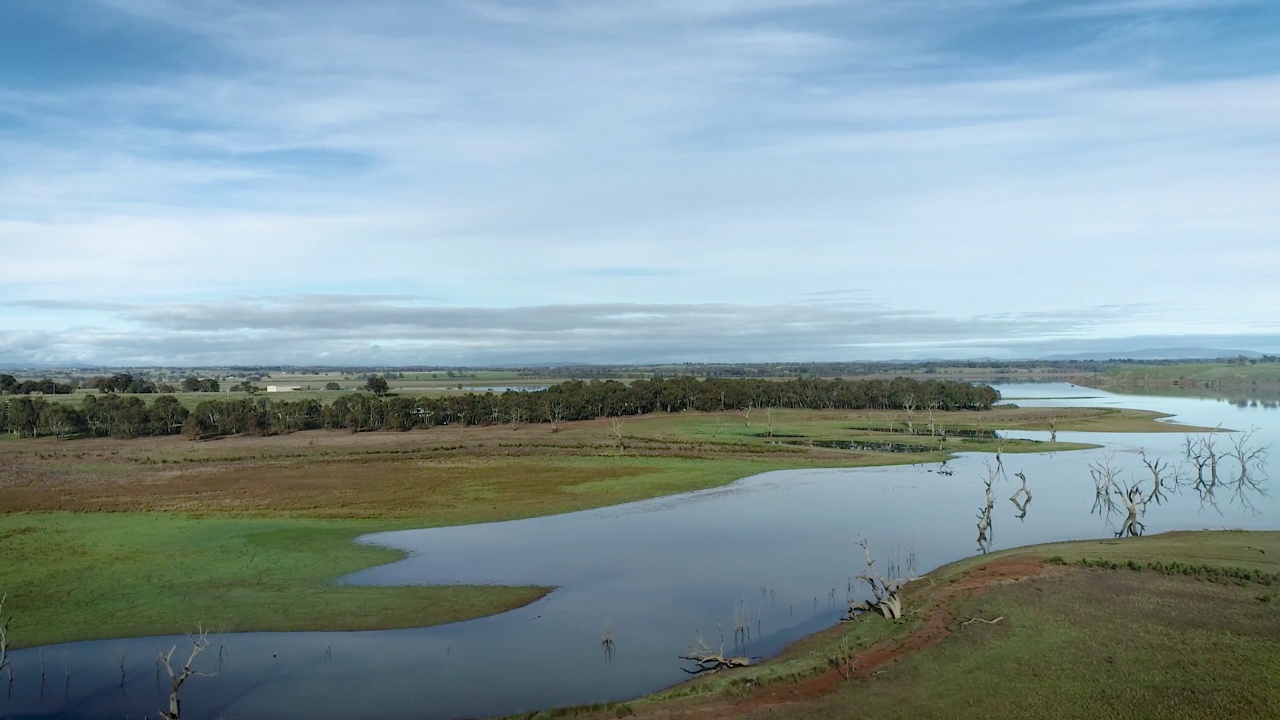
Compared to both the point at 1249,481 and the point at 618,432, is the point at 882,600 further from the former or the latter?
the point at 618,432

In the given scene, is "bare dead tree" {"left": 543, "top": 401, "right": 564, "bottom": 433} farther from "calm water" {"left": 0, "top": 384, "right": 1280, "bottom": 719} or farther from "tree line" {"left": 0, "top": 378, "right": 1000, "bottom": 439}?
"calm water" {"left": 0, "top": 384, "right": 1280, "bottom": 719}

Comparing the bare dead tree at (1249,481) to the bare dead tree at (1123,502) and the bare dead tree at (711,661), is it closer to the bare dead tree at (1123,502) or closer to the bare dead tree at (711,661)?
the bare dead tree at (1123,502)

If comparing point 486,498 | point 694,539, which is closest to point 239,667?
point 694,539

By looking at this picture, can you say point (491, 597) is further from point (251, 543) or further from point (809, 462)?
point (809, 462)

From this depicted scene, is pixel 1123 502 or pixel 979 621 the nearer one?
pixel 979 621

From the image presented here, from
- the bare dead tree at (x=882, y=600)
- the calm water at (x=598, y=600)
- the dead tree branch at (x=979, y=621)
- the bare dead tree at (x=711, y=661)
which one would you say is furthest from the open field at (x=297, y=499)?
the dead tree branch at (x=979, y=621)

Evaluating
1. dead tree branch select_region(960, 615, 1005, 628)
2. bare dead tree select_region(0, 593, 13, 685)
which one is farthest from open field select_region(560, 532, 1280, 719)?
bare dead tree select_region(0, 593, 13, 685)

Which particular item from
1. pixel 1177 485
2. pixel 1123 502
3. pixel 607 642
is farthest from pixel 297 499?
pixel 1177 485
